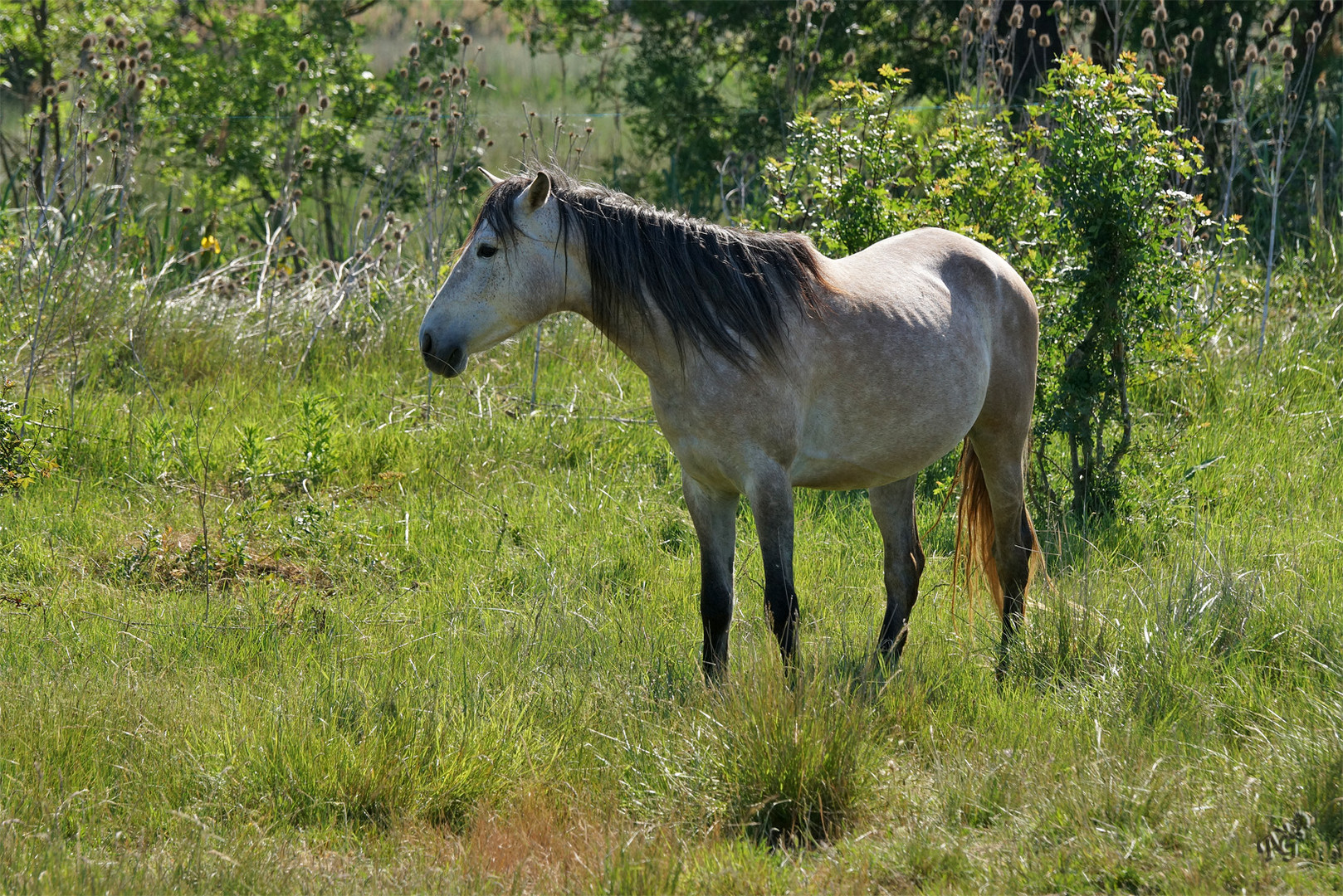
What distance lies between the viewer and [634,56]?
13.3 m

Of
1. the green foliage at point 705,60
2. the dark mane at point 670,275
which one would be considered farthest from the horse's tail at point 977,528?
the green foliage at point 705,60

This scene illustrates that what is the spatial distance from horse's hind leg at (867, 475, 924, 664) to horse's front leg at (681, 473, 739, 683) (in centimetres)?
A: 90

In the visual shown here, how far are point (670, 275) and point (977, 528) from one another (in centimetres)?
202

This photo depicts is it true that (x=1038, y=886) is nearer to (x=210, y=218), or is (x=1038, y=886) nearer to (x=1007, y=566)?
(x=1007, y=566)

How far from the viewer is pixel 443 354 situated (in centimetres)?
400

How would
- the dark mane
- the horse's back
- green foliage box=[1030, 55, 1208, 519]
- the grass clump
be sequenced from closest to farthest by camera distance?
the grass clump → the dark mane → the horse's back → green foliage box=[1030, 55, 1208, 519]

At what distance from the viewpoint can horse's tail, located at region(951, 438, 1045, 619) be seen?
5203mm

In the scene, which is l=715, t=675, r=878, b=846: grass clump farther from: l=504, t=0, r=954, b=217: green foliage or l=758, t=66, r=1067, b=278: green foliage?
l=504, t=0, r=954, b=217: green foliage

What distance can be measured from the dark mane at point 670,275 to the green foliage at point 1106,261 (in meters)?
2.47

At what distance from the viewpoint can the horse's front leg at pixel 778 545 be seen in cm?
418

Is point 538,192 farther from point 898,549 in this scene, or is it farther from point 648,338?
point 898,549

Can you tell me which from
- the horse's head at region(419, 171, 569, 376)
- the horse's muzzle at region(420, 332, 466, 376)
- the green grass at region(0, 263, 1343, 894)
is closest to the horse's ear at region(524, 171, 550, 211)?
the horse's head at region(419, 171, 569, 376)

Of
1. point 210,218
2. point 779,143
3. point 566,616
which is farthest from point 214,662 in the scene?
point 779,143

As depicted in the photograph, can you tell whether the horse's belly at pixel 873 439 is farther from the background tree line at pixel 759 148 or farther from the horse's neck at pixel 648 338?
the background tree line at pixel 759 148
